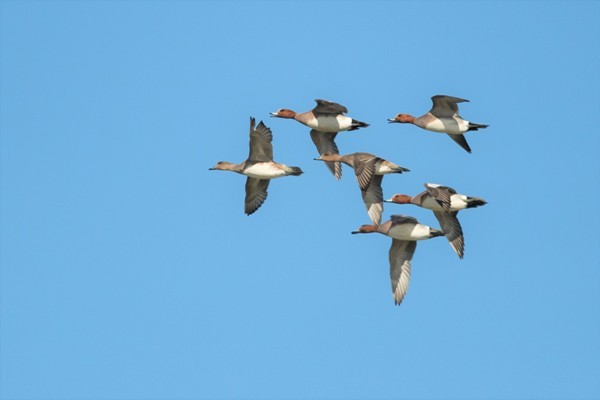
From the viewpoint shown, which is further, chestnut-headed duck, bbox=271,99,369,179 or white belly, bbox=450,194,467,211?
chestnut-headed duck, bbox=271,99,369,179

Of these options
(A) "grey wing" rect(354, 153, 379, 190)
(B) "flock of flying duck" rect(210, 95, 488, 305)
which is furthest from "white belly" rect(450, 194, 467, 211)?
(A) "grey wing" rect(354, 153, 379, 190)

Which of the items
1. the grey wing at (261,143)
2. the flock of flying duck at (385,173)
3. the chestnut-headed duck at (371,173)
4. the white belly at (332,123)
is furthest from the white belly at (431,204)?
the grey wing at (261,143)

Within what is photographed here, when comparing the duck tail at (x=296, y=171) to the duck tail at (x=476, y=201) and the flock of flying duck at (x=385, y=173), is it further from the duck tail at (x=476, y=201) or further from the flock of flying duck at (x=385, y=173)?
the duck tail at (x=476, y=201)

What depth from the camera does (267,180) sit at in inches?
1261

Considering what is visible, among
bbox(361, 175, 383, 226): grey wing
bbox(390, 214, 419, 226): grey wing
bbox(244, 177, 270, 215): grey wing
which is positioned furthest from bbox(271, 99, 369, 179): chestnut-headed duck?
bbox(390, 214, 419, 226): grey wing

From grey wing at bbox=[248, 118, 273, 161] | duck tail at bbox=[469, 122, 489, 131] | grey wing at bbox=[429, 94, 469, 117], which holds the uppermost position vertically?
grey wing at bbox=[429, 94, 469, 117]

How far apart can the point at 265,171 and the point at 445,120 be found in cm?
487

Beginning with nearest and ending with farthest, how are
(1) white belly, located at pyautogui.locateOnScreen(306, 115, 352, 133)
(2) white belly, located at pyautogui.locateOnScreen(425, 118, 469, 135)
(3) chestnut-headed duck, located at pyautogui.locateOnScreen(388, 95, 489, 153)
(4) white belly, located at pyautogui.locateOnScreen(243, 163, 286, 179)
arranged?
(4) white belly, located at pyautogui.locateOnScreen(243, 163, 286, 179) → (3) chestnut-headed duck, located at pyautogui.locateOnScreen(388, 95, 489, 153) → (2) white belly, located at pyautogui.locateOnScreen(425, 118, 469, 135) → (1) white belly, located at pyautogui.locateOnScreen(306, 115, 352, 133)

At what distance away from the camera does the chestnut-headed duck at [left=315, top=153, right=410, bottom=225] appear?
3033cm

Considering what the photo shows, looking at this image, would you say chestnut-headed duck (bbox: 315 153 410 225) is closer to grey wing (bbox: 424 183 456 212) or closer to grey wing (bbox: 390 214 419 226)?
grey wing (bbox: 390 214 419 226)

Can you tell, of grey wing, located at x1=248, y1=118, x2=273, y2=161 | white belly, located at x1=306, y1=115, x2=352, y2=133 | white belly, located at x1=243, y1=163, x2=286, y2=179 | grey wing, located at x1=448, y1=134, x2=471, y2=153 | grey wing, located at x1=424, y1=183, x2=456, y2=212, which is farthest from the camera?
grey wing, located at x1=448, y1=134, x2=471, y2=153

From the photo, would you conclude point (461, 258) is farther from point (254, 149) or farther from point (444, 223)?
point (254, 149)

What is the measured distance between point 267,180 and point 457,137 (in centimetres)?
503

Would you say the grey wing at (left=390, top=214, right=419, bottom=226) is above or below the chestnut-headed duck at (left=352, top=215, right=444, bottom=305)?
above
